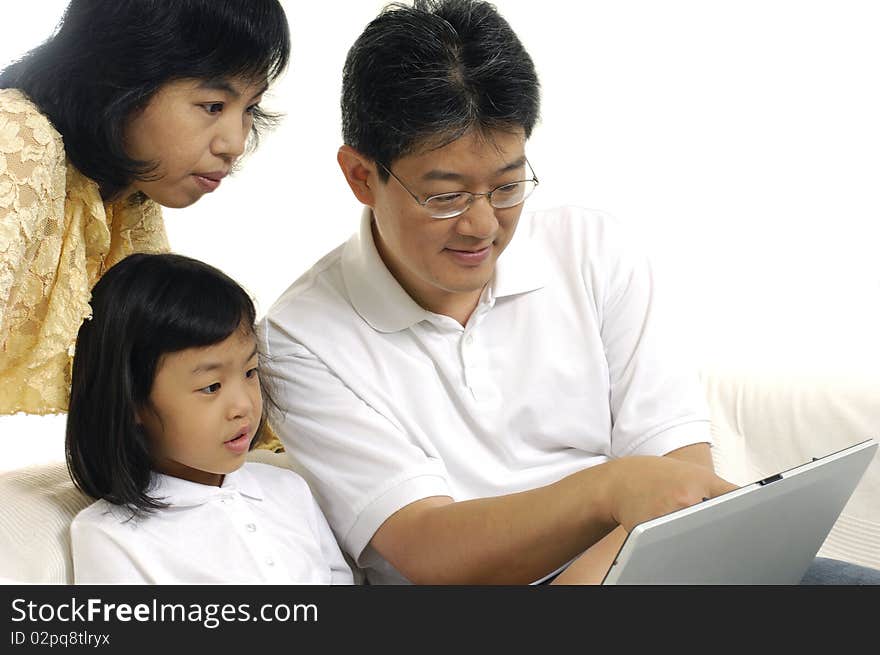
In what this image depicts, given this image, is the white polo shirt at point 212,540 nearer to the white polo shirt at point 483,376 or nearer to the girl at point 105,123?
the white polo shirt at point 483,376

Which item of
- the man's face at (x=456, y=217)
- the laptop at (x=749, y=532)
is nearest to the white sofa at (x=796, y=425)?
the man's face at (x=456, y=217)

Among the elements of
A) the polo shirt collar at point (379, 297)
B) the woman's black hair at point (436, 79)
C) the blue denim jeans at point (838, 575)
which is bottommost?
the blue denim jeans at point (838, 575)

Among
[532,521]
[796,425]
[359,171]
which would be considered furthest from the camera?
[796,425]

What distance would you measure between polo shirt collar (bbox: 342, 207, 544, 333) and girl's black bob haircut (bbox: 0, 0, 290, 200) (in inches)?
12.5

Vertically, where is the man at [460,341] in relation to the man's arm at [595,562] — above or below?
above

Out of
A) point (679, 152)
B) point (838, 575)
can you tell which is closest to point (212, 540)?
point (838, 575)

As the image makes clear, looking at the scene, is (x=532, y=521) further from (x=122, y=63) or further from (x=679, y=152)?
(x=679, y=152)

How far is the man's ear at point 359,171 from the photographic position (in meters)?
1.59

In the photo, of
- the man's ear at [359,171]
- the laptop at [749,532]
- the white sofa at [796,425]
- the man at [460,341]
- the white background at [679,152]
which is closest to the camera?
the laptop at [749,532]

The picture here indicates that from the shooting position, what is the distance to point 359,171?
1.61 meters

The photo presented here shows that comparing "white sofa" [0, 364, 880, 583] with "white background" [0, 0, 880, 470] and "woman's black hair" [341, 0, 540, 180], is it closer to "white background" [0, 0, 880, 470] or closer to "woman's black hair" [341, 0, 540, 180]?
"woman's black hair" [341, 0, 540, 180]

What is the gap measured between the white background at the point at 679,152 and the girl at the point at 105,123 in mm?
1537

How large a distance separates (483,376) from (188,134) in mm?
544
